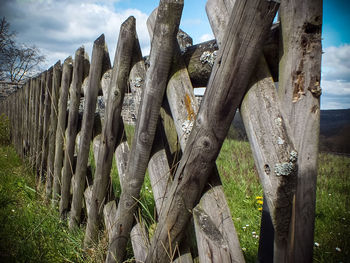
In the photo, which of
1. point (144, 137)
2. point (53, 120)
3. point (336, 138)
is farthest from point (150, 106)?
point (336, 138)

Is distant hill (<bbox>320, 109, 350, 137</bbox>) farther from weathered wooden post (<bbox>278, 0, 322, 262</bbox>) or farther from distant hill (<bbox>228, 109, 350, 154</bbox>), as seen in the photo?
weathered wooden post (<bbox>278, 0, 322, 262</bbox>)

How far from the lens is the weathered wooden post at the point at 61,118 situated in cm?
241

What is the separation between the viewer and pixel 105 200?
188 centimetres

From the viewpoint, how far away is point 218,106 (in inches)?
33.9

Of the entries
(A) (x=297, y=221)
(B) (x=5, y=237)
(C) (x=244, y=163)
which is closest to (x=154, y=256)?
(A) (x=297, y=221)

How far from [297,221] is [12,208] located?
292cm

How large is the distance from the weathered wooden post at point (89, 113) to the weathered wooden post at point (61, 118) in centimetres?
53

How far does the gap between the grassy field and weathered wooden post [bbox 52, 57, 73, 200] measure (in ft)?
1.00

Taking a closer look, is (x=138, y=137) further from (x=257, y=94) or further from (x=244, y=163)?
(x=244, y=163)

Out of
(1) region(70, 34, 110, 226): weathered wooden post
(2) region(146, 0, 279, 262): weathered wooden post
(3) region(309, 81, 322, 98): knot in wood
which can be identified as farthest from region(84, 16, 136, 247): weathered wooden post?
(3) region(309, 81, 322, 98): knot in wood

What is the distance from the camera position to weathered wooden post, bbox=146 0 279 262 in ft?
2.48

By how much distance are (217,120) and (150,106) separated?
44cm

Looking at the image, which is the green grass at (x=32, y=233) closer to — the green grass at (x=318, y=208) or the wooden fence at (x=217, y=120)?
the wooden fence at (x=217, y=120)

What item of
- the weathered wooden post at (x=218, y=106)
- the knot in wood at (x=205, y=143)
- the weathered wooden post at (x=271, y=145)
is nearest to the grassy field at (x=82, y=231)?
the weathered wooden post at (x=218, y=106)
